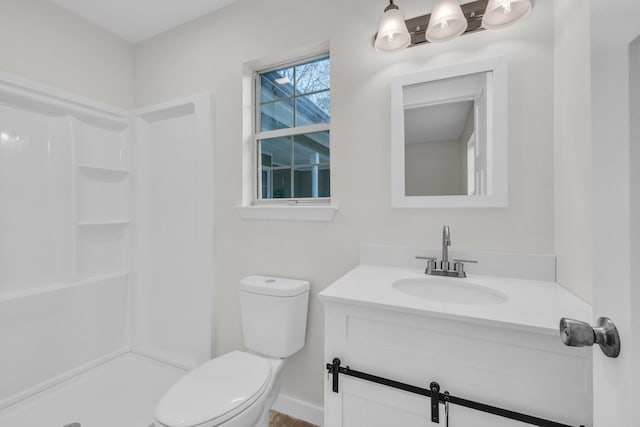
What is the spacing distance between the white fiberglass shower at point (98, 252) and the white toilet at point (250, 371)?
0.53 m

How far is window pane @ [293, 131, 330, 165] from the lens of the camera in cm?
170

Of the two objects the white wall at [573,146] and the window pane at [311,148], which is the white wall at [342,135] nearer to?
the white wall at [573,146]

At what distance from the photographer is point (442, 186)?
133cm

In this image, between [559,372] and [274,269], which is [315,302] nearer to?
[274,269]

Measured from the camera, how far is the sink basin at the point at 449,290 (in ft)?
3.73

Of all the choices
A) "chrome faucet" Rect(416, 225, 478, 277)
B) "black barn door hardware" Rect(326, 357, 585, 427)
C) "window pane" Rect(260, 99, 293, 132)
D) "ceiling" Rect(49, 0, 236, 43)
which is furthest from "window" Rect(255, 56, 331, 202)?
"black barn door hardware" Rect(326, 357, 585, 427)

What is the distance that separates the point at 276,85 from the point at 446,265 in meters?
1.50

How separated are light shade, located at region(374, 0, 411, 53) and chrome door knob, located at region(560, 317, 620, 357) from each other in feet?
4.13

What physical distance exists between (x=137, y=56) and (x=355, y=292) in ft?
8.07

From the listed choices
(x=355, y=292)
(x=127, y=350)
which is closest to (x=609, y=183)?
(x=355, y=292)

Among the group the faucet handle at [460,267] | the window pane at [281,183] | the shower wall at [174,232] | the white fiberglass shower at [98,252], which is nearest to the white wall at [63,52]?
the white fiberglass shower at [98,252]

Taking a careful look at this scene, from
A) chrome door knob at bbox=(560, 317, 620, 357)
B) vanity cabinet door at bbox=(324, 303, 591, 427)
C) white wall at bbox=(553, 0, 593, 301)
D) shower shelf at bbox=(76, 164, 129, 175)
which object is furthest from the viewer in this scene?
shower shelf at bbox=(76, 164, 129, 175)

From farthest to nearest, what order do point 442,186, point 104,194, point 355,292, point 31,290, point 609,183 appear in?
point 104,194, point 31,290, point 442,186, point 355,292, point 609,183

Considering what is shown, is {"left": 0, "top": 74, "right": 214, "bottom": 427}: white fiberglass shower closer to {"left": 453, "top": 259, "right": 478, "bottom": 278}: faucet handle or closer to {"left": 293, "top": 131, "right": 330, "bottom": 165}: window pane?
{"left": 293, "top": 131, "right": 330, "bottom": 165}: window pane
